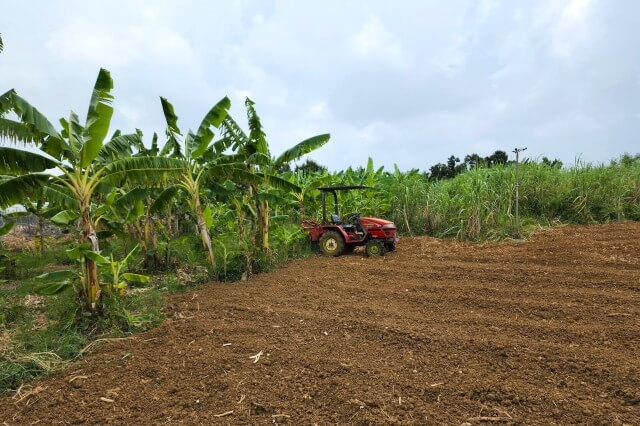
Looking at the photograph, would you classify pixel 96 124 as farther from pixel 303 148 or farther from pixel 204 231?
pixel 303 148

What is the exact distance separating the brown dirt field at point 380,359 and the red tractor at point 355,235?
2575 millimetres

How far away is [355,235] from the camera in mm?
9359

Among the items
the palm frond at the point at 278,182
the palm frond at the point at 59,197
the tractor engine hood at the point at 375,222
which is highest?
the palm frond at the point at 278,182

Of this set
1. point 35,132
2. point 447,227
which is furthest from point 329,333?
point 447,227

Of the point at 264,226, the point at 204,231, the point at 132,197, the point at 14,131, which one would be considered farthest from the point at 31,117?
the point at 264,226

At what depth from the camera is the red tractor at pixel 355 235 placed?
29.3 feet

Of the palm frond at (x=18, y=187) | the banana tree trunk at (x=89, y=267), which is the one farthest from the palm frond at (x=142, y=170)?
the palm frond at (x=18, y=187)

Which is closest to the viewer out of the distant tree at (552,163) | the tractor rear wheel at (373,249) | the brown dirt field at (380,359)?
the brown dirt field at (380,359)

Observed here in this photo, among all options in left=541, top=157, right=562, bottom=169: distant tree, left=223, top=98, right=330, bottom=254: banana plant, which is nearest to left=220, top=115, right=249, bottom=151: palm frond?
left=223, top=98, right=330, bottom=254: banana plant

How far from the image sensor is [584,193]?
1184 centimetres

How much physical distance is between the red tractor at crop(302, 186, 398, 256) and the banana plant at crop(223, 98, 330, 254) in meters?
1.72

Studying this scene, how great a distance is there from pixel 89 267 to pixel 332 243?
5621mm

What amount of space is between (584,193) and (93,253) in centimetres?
1302

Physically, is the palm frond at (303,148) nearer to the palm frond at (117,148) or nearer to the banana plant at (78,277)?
the palm frond at (117,148)
